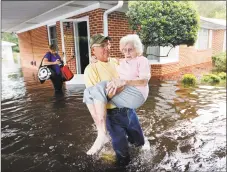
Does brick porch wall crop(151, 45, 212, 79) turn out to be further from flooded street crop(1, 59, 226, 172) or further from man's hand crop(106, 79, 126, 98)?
man's hand crop(106, 79, 126, 98)

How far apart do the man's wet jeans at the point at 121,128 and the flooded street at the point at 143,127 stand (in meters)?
0.25

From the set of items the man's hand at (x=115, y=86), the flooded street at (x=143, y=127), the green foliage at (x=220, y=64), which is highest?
the man's hand at (x=115, y=86)

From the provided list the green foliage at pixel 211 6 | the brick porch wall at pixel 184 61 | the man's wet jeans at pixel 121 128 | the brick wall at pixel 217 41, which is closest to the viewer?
the man's wet jeans at pixel 121 128

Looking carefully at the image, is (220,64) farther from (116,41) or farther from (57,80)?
(57,80)

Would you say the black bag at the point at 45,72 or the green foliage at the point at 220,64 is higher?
the black bag at the point at 45,72

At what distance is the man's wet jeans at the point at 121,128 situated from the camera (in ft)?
5.14

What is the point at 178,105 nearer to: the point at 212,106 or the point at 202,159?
the point at 212,106

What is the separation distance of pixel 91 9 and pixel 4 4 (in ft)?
8.65

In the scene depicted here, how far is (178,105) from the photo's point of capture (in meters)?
3.55

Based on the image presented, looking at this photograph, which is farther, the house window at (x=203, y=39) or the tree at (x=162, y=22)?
the house window at (x=203, y=39)

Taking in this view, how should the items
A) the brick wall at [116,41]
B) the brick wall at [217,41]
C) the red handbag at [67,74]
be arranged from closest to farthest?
the red handbag at [67,74] < the brick wall at [116,41] < the brick wall at [217,41]

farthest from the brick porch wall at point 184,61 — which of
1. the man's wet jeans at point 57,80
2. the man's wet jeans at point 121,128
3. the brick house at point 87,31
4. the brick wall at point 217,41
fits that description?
the man's wet jeans at point 121,128

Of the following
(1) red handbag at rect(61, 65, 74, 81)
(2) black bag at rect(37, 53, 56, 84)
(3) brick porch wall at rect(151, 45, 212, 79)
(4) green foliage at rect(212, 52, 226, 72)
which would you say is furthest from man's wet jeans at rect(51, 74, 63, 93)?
(4) green foliage at rect(212, 52, 226, 72)

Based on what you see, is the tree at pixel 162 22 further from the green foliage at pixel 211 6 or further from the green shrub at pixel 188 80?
the green shrub at pixel 188 80
